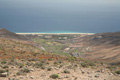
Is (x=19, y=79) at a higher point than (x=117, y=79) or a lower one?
higher

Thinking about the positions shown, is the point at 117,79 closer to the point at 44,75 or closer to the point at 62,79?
the point at 62,79

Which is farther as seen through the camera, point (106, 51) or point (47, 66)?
point (106, 51)

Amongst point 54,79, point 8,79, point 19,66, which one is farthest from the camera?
point 19,66

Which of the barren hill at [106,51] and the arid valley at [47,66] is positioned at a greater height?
the arid valley at [47,66]

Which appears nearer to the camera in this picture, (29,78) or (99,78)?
(29,78)

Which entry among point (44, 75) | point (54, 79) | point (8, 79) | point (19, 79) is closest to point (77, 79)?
point (54, 79)

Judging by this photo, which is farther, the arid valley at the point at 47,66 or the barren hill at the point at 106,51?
the barren hill at the point at 106,51

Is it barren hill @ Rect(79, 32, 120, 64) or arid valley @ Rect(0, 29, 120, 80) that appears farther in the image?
barren hill @ Rect(79, 32, 120, 64)

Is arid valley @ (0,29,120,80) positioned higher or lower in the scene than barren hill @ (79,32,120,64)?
higher

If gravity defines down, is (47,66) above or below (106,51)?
above

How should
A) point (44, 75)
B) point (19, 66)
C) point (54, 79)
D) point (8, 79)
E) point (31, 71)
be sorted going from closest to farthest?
point (8, 79) < point (54, 79) < point (44, 75) < point (31, 71) < point (19, 66)
